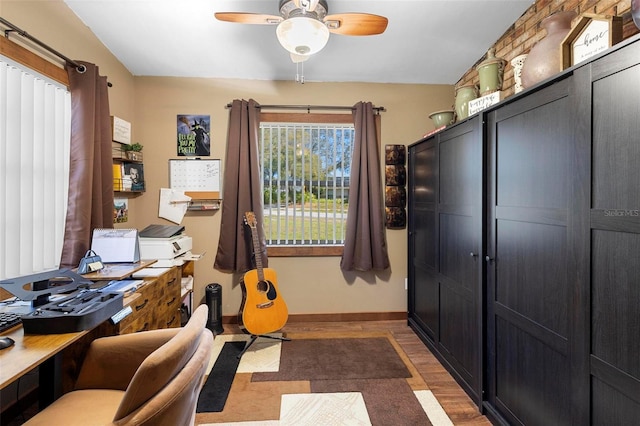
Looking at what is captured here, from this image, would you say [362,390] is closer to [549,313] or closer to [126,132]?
[549,313]

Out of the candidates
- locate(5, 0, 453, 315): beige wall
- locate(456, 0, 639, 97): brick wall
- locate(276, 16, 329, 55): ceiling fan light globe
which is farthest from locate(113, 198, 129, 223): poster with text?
locate(456, 0, 639, 97): brick wall

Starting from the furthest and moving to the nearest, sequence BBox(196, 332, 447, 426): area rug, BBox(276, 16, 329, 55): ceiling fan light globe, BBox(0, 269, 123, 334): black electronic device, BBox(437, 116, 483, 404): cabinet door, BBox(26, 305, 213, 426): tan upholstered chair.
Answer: BBox(437, 116, 483, 404): cabinet door → BBox(196, 332, 447, 426): area rug → BBox(276, 16, 329, 55): ceiling fan light globe → BBox(0, 269, 123, 334): black electronic device → BBox(26, 305, 213, 426): tan upholstered chair

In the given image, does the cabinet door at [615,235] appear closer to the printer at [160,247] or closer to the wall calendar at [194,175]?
the printer at [160,247]

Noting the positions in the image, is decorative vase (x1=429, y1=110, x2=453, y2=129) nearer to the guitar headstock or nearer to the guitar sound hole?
the guitar headstock

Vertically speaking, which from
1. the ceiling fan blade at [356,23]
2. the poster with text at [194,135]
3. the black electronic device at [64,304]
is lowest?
the black electronic device at [64,304]

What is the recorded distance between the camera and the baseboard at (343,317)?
10.4ft

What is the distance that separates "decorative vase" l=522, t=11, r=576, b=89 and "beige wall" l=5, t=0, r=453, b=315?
158cm

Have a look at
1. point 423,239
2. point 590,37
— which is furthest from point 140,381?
point 423,239

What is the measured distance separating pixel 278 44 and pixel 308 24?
3.72 ft

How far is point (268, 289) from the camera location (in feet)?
8.71

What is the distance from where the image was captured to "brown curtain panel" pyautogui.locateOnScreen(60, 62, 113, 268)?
2010 millimetres

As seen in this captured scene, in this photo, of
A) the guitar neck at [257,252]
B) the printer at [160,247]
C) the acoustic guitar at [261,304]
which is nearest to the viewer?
the printer at [160,247]

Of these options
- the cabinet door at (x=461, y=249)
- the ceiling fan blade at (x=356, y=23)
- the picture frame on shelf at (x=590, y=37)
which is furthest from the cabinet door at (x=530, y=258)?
the ceiling fan blade at (x=356, y=23)

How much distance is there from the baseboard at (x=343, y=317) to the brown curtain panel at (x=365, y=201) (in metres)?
0.54
